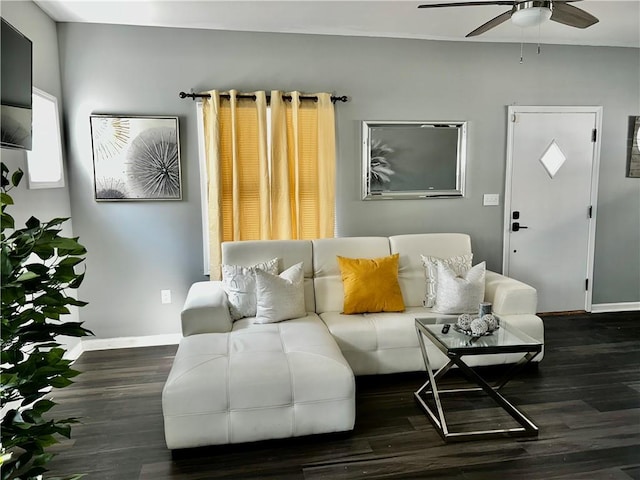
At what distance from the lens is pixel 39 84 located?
10.7ft

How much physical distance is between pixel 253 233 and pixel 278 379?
1775 millimetres

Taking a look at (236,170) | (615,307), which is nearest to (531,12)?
(236,170)

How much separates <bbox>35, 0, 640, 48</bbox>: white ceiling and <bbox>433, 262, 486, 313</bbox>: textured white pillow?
1.95m

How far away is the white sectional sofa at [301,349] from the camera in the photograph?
2350mm

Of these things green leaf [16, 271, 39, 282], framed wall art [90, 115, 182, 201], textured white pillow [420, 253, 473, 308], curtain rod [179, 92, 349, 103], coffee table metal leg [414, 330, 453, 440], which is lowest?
coffee table metal leg [414, 330, 453, 440]

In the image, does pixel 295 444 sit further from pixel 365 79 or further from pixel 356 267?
pixel 365 79

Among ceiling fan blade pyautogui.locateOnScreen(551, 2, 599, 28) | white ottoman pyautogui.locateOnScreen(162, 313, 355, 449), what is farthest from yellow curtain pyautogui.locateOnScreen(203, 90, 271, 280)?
ceiling fan blade pyautogui.locateOnScreen(551, 2, 599, 28)

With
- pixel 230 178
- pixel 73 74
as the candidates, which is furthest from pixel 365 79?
pixel 73 74

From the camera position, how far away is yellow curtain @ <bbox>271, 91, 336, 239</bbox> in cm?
389

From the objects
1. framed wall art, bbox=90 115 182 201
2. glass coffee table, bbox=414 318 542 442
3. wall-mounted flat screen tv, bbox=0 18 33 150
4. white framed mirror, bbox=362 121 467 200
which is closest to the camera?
wall-mounted flat screen tv, bbox=0 18 33 150

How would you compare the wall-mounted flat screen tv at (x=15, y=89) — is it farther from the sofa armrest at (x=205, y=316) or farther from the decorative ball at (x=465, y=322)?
the decorative ball at (x=465, y=322)

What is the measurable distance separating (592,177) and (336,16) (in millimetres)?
2947

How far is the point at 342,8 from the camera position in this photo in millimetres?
3424

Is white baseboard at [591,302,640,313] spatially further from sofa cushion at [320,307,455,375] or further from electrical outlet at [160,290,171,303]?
electrical outlet at [160,290,171,303]
